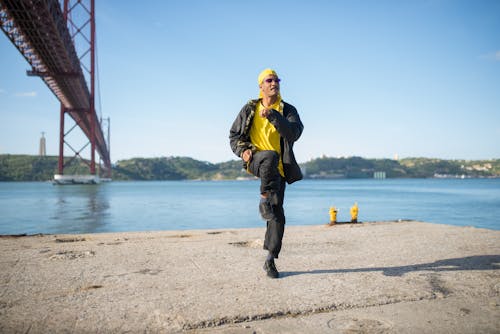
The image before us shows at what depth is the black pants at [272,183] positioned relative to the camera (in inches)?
113

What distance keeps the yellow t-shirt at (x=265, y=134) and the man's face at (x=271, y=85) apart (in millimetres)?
113

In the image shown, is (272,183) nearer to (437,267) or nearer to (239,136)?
(239,136)

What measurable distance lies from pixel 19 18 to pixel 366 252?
30038 mm

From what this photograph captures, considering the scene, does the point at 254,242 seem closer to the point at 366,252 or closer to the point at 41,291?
the point at 366,252

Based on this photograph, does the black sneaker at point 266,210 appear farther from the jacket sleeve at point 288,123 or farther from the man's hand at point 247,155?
the jacket sleeve at point 288,123

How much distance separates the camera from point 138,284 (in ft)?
8.61

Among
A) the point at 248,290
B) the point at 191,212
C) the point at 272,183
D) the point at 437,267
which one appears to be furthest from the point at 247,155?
the point at 191,212

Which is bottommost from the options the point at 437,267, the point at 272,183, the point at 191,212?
the point at 191,212

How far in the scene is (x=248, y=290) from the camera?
8.07 feet

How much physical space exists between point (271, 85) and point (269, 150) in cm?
59

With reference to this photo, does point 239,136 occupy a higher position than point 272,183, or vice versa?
point 239,136

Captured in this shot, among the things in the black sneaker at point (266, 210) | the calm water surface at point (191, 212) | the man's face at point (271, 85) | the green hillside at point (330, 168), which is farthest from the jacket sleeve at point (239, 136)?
the green hillside at point (330, 168)

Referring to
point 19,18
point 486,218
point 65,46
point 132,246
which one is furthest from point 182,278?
point 65,46

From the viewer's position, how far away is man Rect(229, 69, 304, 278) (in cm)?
289
